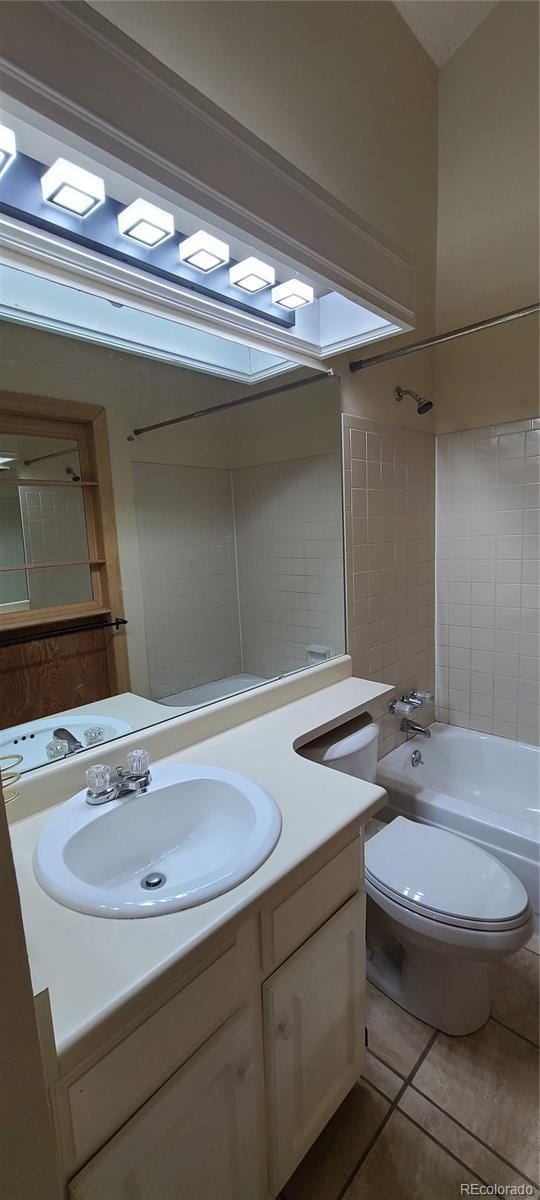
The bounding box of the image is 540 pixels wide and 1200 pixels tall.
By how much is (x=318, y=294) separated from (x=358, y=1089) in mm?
2226

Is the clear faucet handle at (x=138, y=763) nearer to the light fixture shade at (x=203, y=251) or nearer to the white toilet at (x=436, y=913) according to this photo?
the white toilet at (x=436, y=913)

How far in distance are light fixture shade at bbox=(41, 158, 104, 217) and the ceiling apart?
68.4 inches

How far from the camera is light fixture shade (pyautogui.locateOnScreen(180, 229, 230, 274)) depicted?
3.76 ft

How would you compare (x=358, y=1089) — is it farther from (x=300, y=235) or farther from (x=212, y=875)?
(x=300, y=235)

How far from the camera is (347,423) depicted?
185cm

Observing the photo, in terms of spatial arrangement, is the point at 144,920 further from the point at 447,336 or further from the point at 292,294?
the point at 447,336

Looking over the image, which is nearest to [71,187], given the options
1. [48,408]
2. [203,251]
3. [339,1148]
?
[203,251]

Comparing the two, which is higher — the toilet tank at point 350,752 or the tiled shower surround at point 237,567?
the tiled shower surround at point 237,567

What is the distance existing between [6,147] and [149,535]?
0.88 meters

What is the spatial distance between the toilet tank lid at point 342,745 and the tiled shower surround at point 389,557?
416 mm

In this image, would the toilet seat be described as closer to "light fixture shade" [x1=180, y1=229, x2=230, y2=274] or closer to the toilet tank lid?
the toilet tank lid

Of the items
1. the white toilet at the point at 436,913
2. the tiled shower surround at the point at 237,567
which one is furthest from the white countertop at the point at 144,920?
the tiled shower surround at the point at 237,567

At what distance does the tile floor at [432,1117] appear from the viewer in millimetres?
1095

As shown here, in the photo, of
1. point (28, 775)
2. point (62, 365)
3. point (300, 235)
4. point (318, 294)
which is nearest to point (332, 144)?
point (318, 294)
